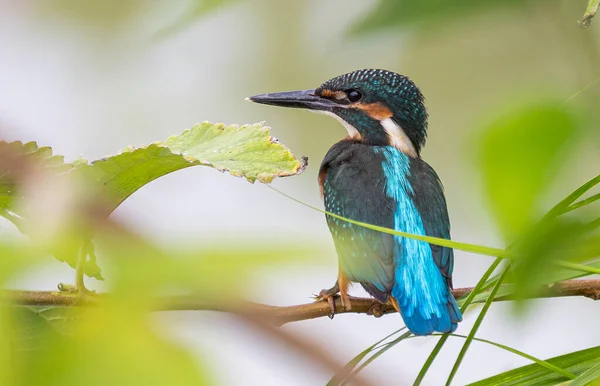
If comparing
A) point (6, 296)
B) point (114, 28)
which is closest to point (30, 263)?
point (6, 296)

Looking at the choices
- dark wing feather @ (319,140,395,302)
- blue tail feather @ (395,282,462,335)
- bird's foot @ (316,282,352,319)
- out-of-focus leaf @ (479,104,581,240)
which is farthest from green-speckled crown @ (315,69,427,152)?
out-of-focus leaf @ (479,104,581,240)

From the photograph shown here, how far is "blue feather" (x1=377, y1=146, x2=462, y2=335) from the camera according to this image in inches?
55.2

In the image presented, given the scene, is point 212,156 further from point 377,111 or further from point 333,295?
point 377,111

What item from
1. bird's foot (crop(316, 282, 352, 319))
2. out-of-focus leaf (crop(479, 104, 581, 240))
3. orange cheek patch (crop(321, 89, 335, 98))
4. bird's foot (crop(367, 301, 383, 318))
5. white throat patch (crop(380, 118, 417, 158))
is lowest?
bird's foot (crop(367, 301, 383, 318))

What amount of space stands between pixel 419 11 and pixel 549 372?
1.48ft

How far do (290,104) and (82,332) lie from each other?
70.6 inches

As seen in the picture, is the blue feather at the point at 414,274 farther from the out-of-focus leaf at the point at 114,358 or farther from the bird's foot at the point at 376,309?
the out-of-focus leaf at the point at 114,358

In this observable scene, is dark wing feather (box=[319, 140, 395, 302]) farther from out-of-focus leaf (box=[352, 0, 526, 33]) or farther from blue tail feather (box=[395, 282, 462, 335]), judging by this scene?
out-of-focus leaf (box=[352, 0, 526, 33])

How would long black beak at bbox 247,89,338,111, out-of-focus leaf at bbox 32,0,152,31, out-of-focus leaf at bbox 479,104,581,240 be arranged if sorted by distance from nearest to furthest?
1. out-of-focus leaf at bbox 479,104,581,240
2. long black beak at bbox 247,89,338,111
3. out-of-focus leaf at bbox 32,0,152,31

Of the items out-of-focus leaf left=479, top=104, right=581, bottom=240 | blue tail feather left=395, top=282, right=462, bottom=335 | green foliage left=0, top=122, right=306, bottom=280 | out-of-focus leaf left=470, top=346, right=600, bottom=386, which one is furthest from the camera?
blue tail feather left=395, top=282, right=462, bottom=335

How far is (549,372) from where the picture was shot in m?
0.85

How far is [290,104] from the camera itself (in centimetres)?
200

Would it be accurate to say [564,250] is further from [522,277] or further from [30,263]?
[30,263]

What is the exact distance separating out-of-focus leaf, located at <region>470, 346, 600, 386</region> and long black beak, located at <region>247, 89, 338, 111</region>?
1187mm
